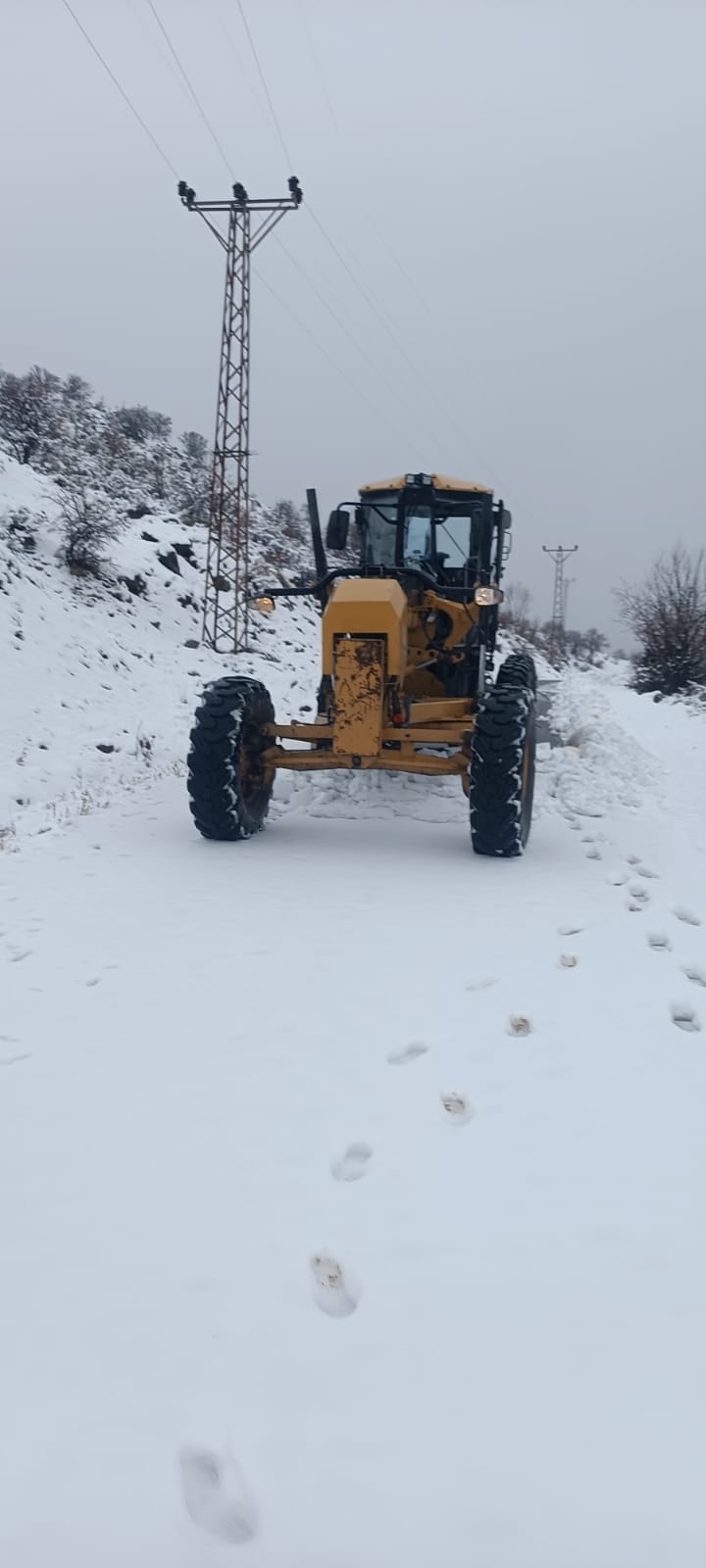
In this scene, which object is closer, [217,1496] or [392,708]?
[217,1496]

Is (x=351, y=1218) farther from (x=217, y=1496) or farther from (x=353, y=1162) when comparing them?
(x=217, y=1496)

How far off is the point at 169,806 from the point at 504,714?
10.1ft

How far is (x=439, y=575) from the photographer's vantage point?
8.25 m

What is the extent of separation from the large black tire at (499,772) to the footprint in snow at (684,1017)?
234cm

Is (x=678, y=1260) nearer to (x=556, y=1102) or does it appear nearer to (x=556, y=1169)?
(x=556, y=1169)

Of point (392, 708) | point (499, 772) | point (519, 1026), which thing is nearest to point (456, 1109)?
point (519, 1026)

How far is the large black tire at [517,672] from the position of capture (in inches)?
339

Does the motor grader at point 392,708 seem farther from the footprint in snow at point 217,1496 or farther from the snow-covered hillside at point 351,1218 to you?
the footprint in snow at point 217,1496

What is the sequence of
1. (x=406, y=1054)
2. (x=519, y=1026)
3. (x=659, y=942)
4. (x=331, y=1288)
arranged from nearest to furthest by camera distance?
(x=331, y=1288)
(x=406, y=1054)
(x=519, y=1026)
(x=659, y=942)

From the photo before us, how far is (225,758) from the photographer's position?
661 cm

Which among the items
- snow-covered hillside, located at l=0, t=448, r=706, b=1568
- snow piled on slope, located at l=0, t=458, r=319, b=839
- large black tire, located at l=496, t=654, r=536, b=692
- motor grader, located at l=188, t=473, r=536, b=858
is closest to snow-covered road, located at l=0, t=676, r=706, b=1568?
snow-covered hillside, located at l=0, t=448, r=706, b=1568

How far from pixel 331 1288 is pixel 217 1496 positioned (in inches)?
23.2

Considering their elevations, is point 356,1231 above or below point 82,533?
below

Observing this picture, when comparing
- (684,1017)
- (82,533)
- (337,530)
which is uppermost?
(82,533)
